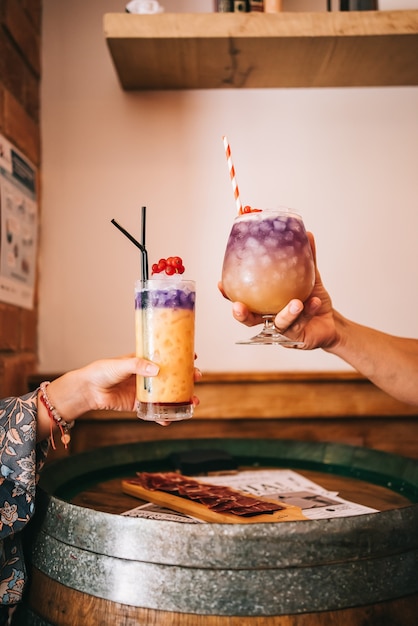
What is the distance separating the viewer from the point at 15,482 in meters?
1.03

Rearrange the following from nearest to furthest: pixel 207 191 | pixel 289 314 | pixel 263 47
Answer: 1. pixel 289 314
2. pixel 263 47
3. pixel 207 191

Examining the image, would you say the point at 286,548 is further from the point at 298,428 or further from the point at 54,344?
the point at 54,344

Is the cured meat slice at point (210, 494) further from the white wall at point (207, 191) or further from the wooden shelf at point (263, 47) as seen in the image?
the wooden shelf at point (263, 47)

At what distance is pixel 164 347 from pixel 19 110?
44.8 inches

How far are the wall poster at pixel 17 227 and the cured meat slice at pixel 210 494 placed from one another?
2.53 ft

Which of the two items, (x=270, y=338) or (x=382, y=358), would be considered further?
(x=382, y=358)

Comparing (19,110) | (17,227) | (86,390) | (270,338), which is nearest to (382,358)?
(270,338)

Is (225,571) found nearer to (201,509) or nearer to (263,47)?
(201,509)

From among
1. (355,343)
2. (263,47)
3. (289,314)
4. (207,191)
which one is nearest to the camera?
(289,314)

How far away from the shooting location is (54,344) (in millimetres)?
2002

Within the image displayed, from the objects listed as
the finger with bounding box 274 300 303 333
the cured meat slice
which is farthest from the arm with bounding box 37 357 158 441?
the finger with bounding box 274 300 303 333

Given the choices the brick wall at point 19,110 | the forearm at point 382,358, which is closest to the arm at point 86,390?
the forearm at point 382,358

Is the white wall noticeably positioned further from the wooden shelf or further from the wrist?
the wrist

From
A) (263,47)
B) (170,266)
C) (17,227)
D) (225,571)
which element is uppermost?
(263,47)
